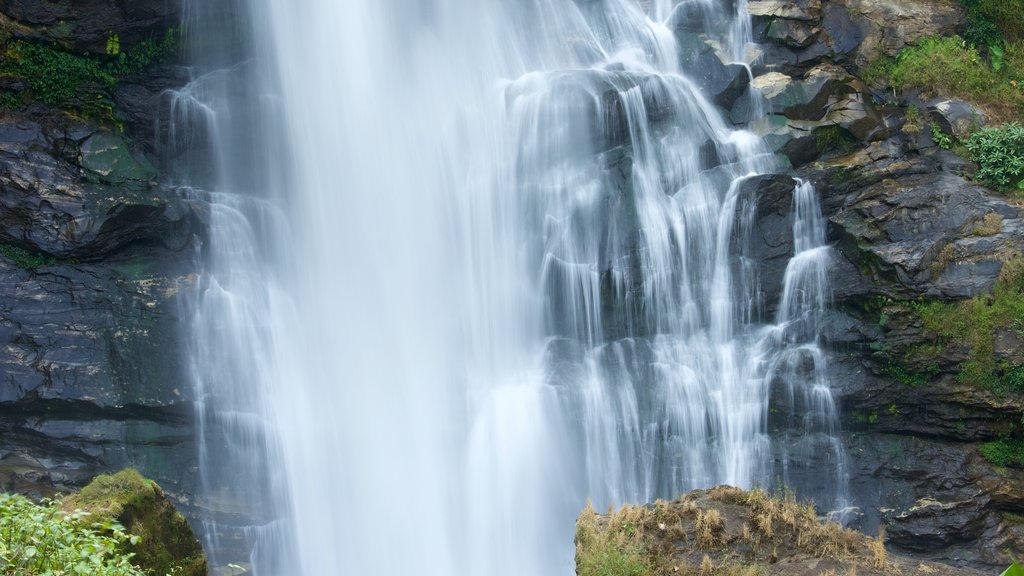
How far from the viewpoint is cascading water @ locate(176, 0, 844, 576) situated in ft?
53.9

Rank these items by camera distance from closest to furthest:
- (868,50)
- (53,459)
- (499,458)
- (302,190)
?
1. (53,459)
2. (499,458)
3. (302,190)
4. (868,50)

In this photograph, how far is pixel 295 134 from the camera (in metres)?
18.5

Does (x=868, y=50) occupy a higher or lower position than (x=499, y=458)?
higher

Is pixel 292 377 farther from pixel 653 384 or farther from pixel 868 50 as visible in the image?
pixel 868 50

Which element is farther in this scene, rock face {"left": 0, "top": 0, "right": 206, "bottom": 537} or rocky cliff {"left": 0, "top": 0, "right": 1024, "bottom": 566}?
rocky cliff {"left": 0, "top": 0, "right": 1024, "bottom": 566}

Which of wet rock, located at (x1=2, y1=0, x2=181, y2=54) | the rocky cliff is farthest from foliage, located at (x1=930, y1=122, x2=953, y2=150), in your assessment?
wet rock, located at (x1=2, y1=0, x2=181, y2=54)

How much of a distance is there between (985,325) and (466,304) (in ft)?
32.7

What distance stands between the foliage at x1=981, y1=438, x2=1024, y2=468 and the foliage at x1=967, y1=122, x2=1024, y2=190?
5.28 metres

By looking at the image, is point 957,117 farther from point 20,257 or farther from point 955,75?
point 20,257

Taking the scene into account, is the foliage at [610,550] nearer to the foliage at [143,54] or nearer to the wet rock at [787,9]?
the foliage at [143,54]

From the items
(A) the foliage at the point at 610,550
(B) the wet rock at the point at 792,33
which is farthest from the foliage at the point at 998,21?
(A) the foliage at the point at 610,550

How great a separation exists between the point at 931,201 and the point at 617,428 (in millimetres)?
7795

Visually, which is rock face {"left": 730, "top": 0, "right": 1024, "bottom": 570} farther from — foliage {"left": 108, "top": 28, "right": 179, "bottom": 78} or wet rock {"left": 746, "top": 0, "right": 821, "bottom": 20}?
foliage {"left": 108, "top": 28, "right": 179, "bottom": 78}

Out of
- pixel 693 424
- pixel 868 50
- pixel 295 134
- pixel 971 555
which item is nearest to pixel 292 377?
pixel 295 134
